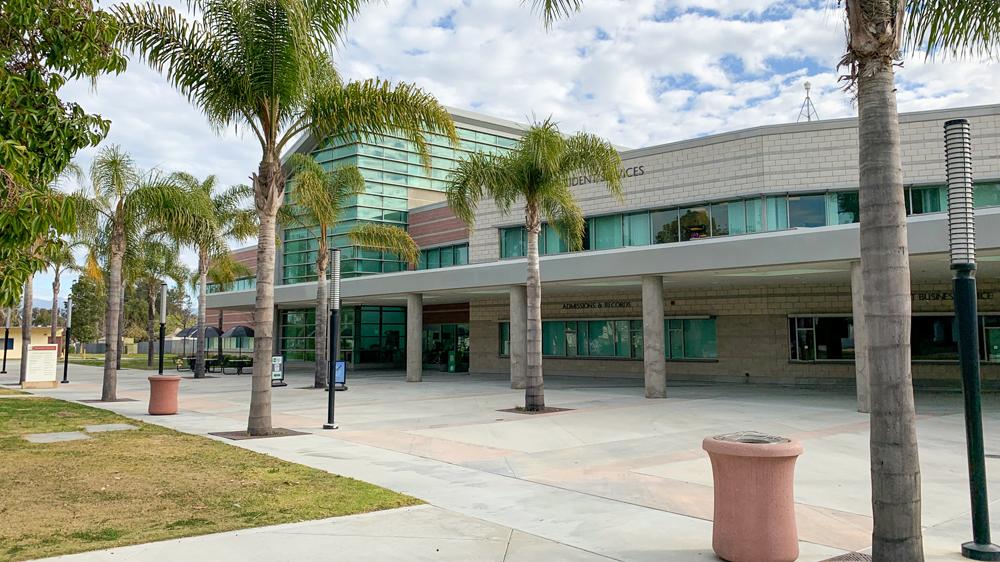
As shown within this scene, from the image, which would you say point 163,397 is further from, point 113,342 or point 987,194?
point 987,194

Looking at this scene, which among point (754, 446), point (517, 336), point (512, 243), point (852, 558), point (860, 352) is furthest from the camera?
point (512, 243)

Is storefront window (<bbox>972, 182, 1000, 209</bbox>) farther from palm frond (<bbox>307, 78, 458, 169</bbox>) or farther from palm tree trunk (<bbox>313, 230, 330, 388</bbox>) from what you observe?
palm tree trunk (<bbox>313, 230, 330, 388</bbox>)

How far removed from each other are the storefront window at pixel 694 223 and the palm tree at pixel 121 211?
56.5ft

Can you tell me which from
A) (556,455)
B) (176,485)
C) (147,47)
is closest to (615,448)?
(556,455)

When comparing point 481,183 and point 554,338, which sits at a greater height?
point 481,183

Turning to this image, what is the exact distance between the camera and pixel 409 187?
42.7 metres

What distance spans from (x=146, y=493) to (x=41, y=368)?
23.2 meters

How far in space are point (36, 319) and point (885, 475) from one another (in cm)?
12806

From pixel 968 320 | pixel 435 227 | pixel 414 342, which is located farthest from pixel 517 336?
pixel 968 320

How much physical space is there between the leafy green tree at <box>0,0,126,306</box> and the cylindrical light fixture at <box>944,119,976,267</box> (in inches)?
304

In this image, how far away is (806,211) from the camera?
25922 millimetres

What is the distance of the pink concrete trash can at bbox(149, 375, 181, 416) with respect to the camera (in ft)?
59.1

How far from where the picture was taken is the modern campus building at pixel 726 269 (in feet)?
65.9

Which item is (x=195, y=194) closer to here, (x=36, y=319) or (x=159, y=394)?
(x=159, y=394)
